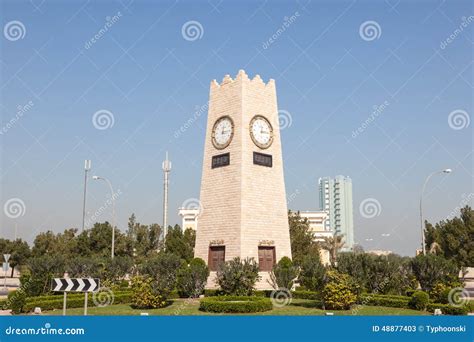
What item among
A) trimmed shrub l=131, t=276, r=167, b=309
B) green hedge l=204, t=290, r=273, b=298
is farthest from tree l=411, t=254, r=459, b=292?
trimmed shrub l=131, t=276, r=167, b=309

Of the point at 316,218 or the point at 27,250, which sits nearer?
the point at 27,250

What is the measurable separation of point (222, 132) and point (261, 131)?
287cm

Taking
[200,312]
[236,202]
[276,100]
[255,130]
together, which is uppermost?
[276,100]

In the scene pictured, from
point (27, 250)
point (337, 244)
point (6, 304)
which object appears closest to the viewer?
point (6, 304)

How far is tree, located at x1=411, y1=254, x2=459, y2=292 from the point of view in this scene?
2862 cm

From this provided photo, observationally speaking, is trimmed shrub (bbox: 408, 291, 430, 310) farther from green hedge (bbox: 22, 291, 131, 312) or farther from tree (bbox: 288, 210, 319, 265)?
tree (bbox: 288, 210, 319, 265)

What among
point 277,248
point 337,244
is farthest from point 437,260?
point 337,244

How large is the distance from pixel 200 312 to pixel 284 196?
13719 millimetres

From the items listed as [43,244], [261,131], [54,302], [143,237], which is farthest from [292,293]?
[43,244]

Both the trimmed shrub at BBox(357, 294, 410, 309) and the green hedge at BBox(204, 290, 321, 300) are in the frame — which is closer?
the trimmed shrub at BBox(357, 294, 410, 309)

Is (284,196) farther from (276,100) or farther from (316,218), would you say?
(316,218)

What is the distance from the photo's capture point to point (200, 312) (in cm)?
2461

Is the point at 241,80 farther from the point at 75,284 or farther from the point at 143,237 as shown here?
the point at 143,237

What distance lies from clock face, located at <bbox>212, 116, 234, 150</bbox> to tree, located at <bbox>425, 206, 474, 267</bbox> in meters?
40.7
